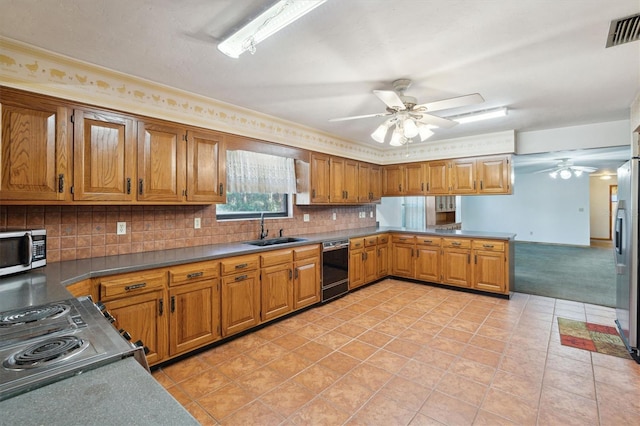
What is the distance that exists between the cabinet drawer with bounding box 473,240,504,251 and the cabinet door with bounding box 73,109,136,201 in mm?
4330

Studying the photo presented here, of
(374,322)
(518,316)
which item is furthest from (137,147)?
(518,316)

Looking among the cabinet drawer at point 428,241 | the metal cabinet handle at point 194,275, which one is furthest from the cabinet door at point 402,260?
the metal cabinet handle at point 194,275

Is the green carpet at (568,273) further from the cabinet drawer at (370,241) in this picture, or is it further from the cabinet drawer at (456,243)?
the cabinet drawer at (370,241)

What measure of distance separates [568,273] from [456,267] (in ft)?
9.07

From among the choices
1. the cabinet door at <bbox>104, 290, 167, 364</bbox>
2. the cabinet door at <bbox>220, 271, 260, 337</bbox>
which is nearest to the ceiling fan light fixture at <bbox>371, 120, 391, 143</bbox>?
the cabinet door at <bbox>220, 271, 260, 337</bbox>

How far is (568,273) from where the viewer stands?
5648 millimetres

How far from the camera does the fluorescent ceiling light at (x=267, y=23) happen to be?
4.91ft

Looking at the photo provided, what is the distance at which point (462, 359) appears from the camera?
2.63 metres

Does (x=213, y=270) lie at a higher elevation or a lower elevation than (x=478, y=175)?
lower

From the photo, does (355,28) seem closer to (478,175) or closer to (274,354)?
(274,354)

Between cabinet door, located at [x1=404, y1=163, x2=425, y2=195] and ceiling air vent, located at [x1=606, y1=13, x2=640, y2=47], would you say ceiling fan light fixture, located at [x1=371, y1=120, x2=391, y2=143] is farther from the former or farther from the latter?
cabinet door, located at [x1=404, y1=163, x2=425, y2=195]

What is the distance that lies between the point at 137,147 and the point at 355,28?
2.01 meters

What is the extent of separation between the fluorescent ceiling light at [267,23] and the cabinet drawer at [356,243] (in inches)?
123

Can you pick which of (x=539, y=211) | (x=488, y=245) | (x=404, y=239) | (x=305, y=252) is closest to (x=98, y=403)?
(x=305, y=252)
